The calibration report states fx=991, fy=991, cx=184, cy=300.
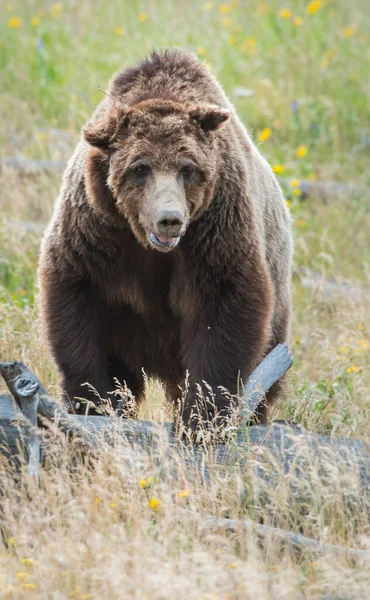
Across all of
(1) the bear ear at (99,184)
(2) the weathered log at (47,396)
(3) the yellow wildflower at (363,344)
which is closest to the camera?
(2) the weathered log at (47,396)

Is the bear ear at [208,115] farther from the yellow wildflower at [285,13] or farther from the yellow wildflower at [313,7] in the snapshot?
the yellow wildflower at [313,7]

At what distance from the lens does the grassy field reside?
364cm

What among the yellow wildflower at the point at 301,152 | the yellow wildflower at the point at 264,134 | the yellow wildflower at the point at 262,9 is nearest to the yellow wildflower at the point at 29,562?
the yellow wildflower at the point at 264,134

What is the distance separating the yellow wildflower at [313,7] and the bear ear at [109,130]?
8.85 metres

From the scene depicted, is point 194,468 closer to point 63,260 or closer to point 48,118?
point 63,260

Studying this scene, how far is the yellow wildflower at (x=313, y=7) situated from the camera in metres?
13.1

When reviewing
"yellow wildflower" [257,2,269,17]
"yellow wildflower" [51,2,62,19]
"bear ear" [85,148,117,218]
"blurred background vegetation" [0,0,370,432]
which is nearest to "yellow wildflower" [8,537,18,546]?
"bear ear" [85,148,117,218]

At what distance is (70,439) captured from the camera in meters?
4.63

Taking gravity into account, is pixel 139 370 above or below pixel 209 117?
below

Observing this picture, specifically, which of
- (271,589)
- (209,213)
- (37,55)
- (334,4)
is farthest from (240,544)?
(334,4)

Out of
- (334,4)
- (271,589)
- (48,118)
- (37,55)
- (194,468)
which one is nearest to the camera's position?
(271,589)

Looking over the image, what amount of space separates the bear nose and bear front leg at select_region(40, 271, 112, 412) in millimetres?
739

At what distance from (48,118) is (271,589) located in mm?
9001

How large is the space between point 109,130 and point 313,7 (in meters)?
8.96
